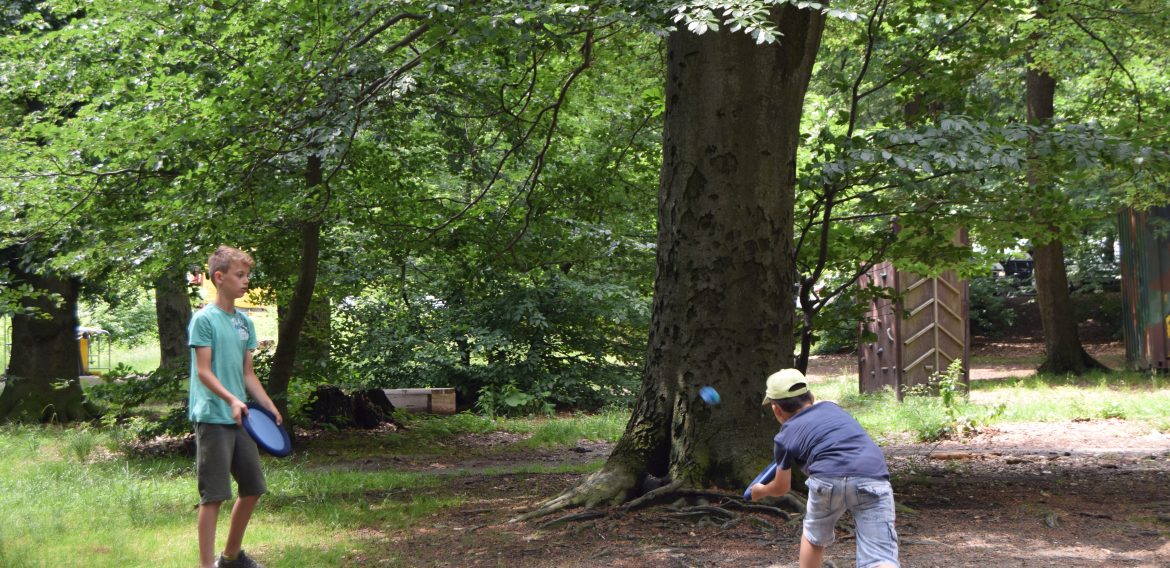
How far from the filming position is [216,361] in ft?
17.3

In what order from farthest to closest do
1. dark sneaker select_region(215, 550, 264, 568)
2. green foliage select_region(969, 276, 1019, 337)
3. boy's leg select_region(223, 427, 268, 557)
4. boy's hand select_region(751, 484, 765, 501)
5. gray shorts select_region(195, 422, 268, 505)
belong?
green foliage select_region(969, 276, 1019, 337), dark sneaker select_region(215, 550, 264, 568), boy's leg select_region(223, 427, 268, 557), gray shorts select_region(195, 422, 268, 505), boy's hand select_region(751, 484, 765, 501)

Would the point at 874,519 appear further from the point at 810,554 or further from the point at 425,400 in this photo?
the point at 425,400

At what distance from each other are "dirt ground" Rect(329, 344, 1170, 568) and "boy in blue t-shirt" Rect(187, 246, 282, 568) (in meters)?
0.92

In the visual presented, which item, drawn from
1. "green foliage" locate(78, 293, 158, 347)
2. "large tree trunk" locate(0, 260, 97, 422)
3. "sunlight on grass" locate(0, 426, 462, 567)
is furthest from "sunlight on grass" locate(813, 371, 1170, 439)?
Answer: "green foliage" locate(78, 293, 158, 347)

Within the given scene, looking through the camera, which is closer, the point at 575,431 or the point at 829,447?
the point at 829,447

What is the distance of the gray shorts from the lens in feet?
17.2

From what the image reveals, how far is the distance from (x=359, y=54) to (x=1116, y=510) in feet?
21.2

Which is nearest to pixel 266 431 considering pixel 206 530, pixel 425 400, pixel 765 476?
pixel 206 530

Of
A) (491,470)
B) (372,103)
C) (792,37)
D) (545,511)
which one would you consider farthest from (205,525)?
(491,470)

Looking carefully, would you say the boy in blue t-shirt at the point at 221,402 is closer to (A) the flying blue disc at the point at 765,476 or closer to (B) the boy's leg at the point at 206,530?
(B) the boy's leg at the point at 206,530

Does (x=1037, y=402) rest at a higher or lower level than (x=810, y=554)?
lower

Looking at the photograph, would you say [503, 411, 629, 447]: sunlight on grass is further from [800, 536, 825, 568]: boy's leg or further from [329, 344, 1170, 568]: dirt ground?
[800, 536, 825, 568]: boy's leg

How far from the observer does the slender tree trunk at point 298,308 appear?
35.3 ft

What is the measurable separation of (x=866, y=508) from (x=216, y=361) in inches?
128
